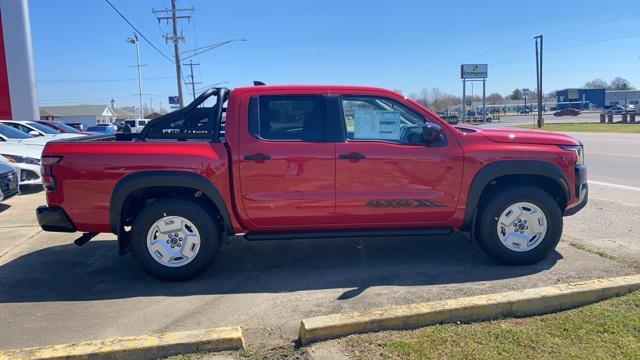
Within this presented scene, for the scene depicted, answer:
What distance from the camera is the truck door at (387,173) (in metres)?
4.82

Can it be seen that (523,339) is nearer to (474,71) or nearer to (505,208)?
(505,208)

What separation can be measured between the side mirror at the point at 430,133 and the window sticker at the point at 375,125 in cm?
27

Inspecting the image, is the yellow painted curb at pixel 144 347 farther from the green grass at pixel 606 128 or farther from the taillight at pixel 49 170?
the green grass at pixel 606 128

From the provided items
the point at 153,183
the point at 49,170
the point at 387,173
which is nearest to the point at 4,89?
the point at 49,170

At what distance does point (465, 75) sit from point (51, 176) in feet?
276

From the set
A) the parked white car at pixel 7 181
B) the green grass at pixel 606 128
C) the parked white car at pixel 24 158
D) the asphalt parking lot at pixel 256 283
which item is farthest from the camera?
the green grass at pixel 606 128

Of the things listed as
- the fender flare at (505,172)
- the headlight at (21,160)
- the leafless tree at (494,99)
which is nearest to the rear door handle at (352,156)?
the fender flare at (505,172)

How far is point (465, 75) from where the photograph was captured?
272ft

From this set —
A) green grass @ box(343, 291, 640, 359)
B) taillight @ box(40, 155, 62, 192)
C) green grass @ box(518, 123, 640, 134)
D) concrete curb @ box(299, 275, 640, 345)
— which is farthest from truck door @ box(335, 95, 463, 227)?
green grass @ box(518, 123, 640, 134)

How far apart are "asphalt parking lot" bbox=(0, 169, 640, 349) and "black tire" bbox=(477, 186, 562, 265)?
12 centimetres

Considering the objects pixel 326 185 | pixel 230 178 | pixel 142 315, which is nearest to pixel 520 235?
pixel 326 185

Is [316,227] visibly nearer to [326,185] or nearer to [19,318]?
[326,185]

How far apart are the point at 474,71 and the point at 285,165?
279 ft

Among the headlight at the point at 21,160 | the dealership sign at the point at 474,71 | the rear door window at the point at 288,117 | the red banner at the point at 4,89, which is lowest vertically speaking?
the headlight at the point at 21,160
